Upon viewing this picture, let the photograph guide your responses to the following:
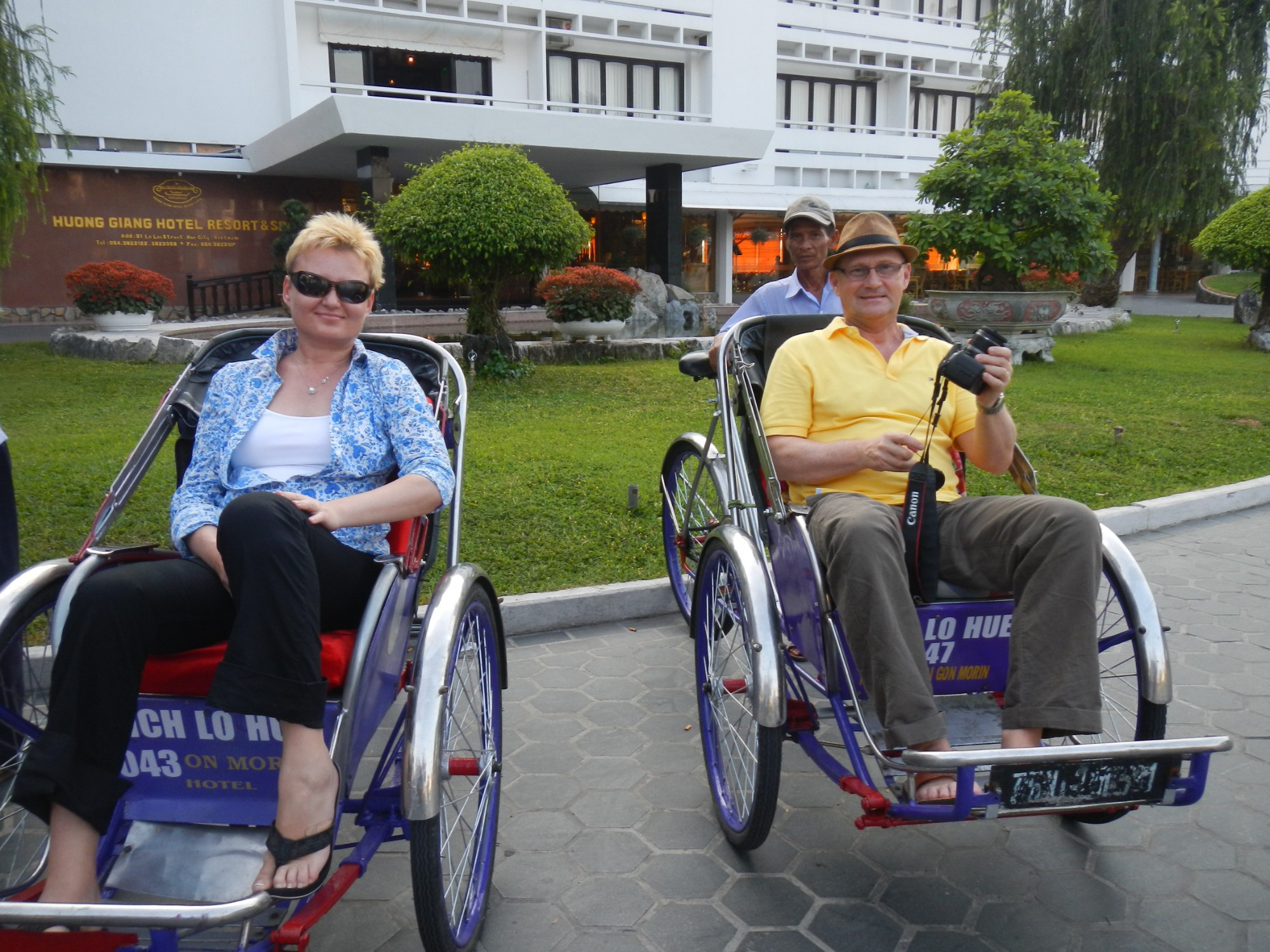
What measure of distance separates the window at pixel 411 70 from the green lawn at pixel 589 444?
985 centimetres

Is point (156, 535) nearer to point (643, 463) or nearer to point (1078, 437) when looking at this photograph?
point (643, 463)

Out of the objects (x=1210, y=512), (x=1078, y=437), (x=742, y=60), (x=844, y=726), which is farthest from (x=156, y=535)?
(x=742, y=60)

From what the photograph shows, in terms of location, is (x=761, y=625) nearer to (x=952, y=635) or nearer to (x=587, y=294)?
Result: (x=952, y=635)

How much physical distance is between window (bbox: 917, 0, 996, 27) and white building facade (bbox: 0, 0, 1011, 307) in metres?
5.01

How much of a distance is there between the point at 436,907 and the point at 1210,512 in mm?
5706

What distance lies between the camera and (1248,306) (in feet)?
61.7

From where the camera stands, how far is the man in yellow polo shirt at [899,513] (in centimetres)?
218

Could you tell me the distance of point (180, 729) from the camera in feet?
6.69

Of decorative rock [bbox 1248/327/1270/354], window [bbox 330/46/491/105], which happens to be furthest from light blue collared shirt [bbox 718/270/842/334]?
window [bbox 330/46/491/105]

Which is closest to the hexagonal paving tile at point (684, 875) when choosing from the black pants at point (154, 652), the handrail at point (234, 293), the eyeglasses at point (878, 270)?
the black pants at point (154, 652)

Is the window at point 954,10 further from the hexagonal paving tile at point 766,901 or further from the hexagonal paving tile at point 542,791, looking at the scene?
the hexagonal paving tile at point 766,901

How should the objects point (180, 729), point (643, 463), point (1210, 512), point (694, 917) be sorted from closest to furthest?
point (180, 729) < point (694, 917) < point (1210, 512) < point (643, 463)

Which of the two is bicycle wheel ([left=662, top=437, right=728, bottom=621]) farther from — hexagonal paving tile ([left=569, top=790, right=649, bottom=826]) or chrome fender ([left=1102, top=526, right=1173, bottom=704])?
chrome fender ([left=1102, top=526, right=1173, bottom=704])

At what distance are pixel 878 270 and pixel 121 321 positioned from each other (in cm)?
1382
